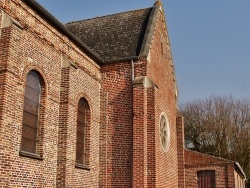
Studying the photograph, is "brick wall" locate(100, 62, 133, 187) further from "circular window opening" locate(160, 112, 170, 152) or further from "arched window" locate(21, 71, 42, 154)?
"arched window" locate(21, 71, 42, 154)

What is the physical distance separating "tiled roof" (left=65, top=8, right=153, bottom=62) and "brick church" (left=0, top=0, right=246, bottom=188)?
56mm

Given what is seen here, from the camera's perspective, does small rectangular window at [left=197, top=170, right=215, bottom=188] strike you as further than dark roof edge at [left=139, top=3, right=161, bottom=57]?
Yes

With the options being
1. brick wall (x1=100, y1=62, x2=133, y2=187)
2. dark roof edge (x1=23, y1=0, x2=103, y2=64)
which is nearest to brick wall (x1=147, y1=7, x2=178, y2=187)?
brick wall (x1=100, y1=62, x2=133, y2=187)

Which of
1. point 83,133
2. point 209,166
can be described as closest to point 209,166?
point 209,166

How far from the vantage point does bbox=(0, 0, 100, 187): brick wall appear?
922 cm

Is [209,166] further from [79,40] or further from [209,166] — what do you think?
[79,40]

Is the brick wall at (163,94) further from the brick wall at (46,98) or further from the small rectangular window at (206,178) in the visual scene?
the small rectangular window at (206,178)

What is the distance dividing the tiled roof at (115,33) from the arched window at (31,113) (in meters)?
4.75

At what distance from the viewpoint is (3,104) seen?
8977mm

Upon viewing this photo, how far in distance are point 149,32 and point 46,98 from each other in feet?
20.8

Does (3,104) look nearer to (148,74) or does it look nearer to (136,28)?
(148,74)

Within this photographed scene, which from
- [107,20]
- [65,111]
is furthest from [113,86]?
[107,20]

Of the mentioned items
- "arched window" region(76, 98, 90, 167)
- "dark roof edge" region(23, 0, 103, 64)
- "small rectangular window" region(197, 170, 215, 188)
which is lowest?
"small rectangular window" region(197, 170, 215, 188)

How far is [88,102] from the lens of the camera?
13.9 meters
